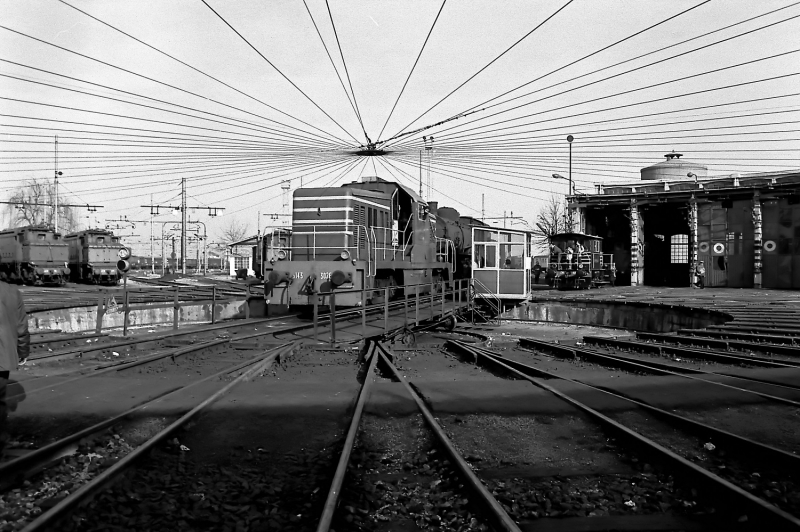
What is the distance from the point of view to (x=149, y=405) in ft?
21.9

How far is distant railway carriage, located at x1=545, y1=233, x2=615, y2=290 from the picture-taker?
34156 mm

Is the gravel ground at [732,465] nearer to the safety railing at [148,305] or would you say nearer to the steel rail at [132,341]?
the steel rail at [132,341]

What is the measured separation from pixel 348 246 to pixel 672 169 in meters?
43.8

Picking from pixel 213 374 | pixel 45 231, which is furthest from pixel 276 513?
pixel 45 231

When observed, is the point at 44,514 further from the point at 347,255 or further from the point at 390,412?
the point at 347,255

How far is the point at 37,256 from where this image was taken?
3425 cm

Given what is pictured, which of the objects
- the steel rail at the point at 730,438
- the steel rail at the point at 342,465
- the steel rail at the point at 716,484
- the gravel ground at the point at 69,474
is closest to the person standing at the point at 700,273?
the steel rail at the point at 730,438

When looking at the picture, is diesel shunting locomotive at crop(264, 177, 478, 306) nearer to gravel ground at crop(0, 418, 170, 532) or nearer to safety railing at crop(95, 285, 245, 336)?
safety railing at crop(95, 285, 245, 336)

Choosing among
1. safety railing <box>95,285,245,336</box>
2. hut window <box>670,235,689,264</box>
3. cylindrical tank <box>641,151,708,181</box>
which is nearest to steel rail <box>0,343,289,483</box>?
safety railing <box>95,285,245,336</box>

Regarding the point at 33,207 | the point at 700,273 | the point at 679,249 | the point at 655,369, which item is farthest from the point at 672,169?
the point at 33,207

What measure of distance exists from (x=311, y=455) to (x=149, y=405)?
2.63 m

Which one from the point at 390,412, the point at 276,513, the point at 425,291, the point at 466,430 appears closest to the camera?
the point at 276,513

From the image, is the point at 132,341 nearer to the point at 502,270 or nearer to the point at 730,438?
the point at 730,438

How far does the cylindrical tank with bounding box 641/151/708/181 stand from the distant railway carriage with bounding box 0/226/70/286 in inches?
1755
